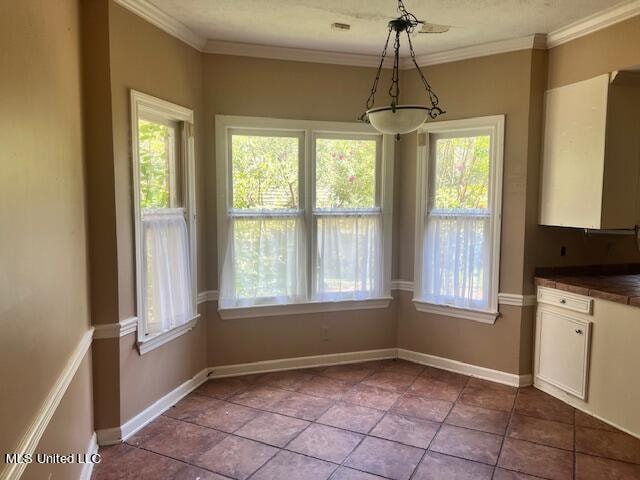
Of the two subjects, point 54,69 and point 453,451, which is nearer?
point 54,69

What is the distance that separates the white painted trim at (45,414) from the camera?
4.14ft

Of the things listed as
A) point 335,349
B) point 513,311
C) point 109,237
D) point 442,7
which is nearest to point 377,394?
point 335,349

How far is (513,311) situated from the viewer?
→ 11.8ft

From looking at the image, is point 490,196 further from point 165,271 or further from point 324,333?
point 165,271

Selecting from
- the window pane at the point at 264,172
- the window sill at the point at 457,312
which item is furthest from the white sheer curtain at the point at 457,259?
the window pane at the point at 264,172

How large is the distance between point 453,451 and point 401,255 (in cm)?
185

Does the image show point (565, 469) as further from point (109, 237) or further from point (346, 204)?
point (109, 237)

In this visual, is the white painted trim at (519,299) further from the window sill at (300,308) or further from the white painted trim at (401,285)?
the window sill at (300,308)

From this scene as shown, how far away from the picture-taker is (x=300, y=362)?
156 inches

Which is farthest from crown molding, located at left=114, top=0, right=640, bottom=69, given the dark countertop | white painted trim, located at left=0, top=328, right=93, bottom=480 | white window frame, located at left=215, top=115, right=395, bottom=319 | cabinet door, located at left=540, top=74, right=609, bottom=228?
white painted trim, located at left=0, top=328, right=93, bottom=480

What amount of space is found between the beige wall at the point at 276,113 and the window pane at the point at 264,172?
190mm

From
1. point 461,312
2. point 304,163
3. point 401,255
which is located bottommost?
point 461,312

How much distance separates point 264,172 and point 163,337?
1.50 meters

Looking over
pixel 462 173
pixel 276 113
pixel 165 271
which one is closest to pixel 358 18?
pixel 276 113
